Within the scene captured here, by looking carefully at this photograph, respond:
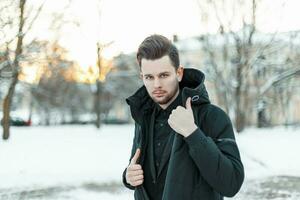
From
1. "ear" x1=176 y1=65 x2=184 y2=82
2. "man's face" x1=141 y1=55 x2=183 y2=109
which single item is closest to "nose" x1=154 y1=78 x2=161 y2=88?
"man's face" x1=141 y1=55 x2=183 y2=109

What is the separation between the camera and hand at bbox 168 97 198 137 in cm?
190

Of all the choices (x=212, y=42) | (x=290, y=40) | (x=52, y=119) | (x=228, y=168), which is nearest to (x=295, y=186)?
(x=228, y=168)

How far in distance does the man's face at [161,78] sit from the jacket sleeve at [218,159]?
257 mm

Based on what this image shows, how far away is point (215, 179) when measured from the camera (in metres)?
1.87

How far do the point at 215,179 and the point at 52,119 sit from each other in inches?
→ 2403

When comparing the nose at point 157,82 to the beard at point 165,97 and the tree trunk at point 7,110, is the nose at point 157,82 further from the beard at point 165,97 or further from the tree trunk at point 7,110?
the tree trunk at point 7,110

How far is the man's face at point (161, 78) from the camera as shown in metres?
2.06

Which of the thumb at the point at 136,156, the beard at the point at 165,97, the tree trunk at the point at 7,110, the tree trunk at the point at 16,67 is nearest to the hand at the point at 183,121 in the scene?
the beard at the point at 165,97

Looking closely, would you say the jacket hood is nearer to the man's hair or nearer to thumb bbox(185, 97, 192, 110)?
thumb bbox(185, 97, 192, 110)

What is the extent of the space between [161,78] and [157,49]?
119 millimetres

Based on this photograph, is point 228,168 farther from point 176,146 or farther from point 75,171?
point 75,171

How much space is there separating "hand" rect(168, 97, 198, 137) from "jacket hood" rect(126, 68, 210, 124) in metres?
0.07

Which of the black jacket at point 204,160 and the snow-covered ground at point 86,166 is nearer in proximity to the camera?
the black jacket at point 204,160

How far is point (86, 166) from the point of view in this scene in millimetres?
13797
